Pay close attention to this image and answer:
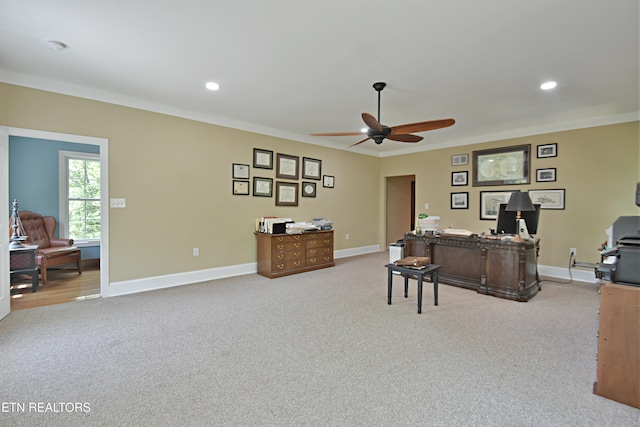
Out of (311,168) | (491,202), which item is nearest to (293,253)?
(311,168)

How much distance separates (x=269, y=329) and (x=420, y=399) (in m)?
1.51

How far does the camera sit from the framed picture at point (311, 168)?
234 inches

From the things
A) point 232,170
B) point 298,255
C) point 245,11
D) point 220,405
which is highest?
point 245,11

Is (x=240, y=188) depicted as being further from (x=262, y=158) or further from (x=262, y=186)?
(x=262, y=158)

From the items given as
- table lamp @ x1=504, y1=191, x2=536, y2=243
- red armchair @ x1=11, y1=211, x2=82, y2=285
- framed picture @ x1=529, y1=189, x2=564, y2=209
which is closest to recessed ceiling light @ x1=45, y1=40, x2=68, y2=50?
red armchair @ x1=11, y1=211, x2=82, y2=285

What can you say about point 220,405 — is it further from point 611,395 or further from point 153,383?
point 611,395

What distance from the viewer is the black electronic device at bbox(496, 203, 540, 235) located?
4.07 metres

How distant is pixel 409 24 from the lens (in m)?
2.24

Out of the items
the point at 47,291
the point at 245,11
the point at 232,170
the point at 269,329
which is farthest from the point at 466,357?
the point at 47,291

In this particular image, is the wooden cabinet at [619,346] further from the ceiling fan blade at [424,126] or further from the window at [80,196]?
the window at [80,196]

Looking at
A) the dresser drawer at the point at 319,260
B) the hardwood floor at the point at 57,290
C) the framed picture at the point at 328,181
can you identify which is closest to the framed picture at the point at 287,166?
the framed picture at the point at 328,181

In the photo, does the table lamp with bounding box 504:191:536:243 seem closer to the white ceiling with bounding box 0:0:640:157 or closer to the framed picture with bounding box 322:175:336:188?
the white ceiling with bounding box 0:0:640:157

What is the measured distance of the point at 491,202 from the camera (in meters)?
5.59

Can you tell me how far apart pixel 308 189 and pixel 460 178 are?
124 inches
